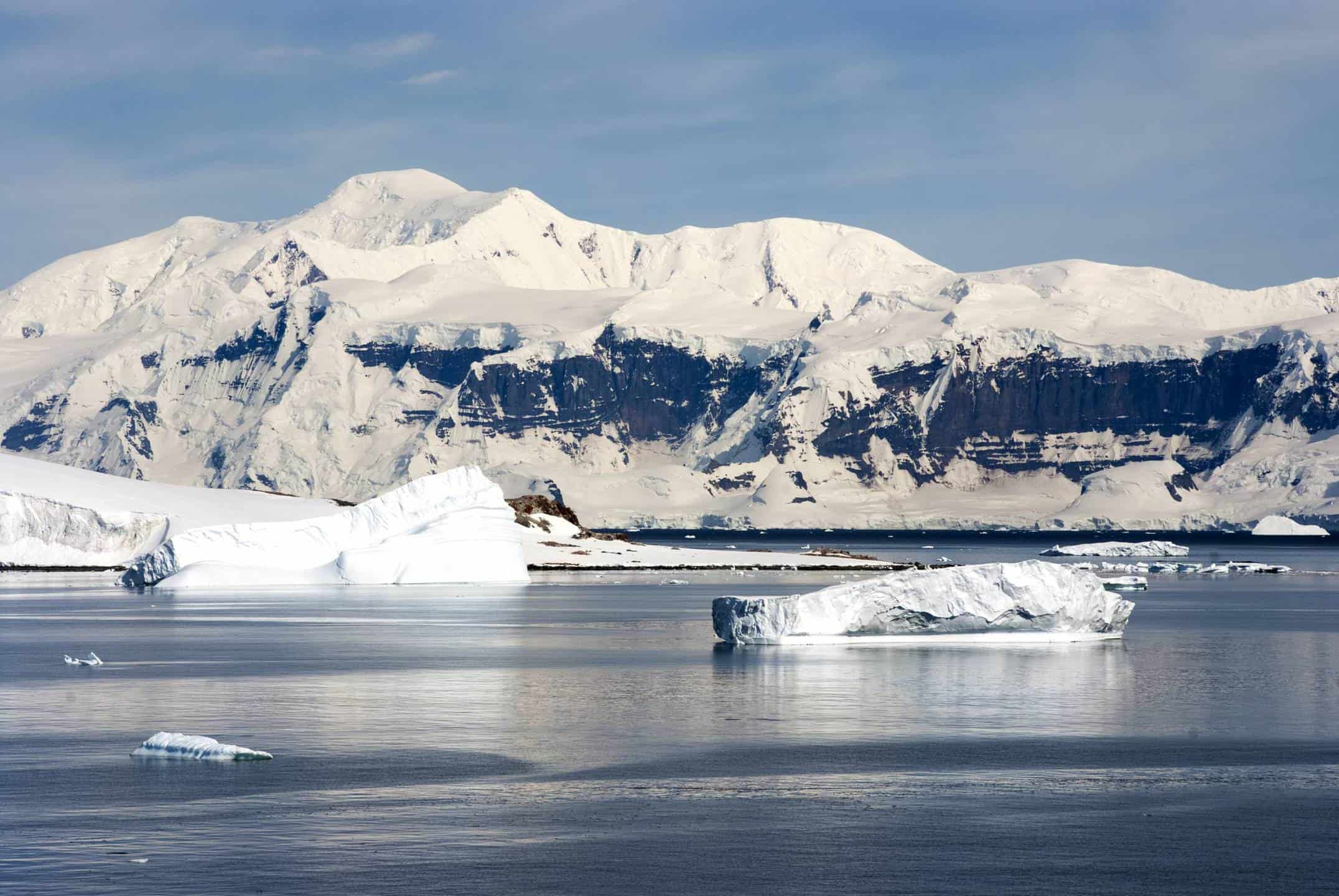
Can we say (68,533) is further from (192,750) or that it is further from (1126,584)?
(192,750)

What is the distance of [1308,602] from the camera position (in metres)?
92.3

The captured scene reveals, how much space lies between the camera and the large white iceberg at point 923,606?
176 ft

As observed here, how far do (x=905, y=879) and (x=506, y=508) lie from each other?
88287mm

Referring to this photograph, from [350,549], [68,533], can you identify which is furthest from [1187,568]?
[68,533]

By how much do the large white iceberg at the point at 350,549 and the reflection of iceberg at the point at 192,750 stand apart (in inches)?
2780

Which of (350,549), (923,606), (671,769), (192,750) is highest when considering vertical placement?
(350,549)

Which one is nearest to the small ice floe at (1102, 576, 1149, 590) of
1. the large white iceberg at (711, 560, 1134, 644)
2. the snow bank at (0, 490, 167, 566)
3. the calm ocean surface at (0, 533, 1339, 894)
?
the calm ocean surface at (0, 533, 1339, 894)

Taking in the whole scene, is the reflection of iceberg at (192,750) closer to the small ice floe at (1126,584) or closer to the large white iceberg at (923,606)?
the large white iceberg at (923,606)

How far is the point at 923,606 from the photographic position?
53.6 meters

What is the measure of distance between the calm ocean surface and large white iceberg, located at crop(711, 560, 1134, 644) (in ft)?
3.79

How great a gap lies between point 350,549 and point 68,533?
99.2 feet

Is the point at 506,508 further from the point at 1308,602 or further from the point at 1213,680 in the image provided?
the point at 1213,680

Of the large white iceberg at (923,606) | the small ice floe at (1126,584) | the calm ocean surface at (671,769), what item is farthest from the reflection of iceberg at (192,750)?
the small ice floe at (1126,584)

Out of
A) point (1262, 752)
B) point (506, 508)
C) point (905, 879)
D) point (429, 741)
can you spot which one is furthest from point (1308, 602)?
point (905, 879)
